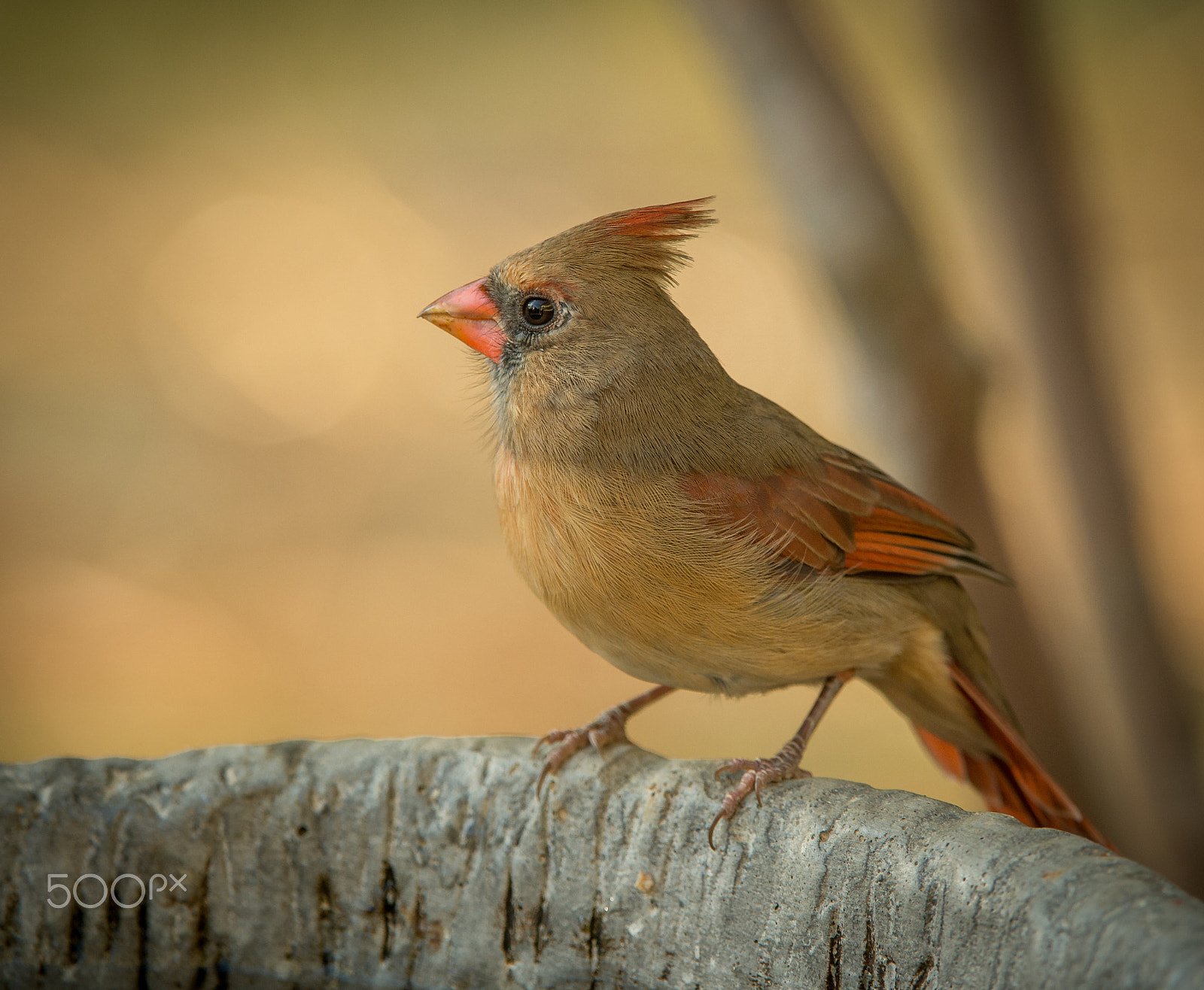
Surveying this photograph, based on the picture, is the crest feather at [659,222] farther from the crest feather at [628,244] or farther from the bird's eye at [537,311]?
the bird's eye at [537,311]

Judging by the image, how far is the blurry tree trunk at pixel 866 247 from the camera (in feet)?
8.99

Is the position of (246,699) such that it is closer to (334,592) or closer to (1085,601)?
(334,592)

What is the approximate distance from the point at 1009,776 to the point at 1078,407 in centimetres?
139

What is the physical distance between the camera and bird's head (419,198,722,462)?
209 centimetres

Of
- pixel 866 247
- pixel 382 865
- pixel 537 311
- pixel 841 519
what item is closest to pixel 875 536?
pixel 841 519

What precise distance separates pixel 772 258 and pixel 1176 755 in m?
3.07

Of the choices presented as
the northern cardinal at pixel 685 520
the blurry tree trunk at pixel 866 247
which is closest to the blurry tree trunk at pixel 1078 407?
the blurry tree trunk at pixel 866 247

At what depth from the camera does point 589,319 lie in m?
2.12

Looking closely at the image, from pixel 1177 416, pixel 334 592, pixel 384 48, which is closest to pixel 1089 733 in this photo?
pixel 1177 416

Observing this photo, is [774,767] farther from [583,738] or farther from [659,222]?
[659,222]

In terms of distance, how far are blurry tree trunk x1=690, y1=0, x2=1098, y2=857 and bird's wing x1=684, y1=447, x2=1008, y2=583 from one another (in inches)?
22.1

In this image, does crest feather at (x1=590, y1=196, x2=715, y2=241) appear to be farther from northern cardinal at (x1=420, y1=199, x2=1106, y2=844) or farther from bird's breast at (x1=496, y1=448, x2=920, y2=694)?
bird's breast at (x1=496, y1=448, x2=920, y2=694)

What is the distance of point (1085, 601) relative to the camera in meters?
3.73

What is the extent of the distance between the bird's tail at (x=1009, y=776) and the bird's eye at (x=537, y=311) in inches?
39.2
